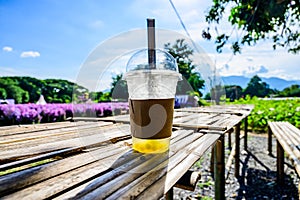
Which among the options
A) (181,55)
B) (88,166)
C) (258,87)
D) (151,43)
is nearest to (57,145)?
(88,166)

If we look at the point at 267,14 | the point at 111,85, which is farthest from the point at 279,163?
the point at 111,85

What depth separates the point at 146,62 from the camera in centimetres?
73

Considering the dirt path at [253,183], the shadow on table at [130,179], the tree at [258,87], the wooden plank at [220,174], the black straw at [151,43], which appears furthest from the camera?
the tree at [258,87]

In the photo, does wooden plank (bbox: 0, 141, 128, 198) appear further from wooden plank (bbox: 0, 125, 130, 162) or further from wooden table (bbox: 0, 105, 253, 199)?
wooden plank (bbox: 0, 125, 130, 162)

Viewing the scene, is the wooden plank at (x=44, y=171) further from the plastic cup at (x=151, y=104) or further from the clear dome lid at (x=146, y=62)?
the clear dome lid at (x=146, y=62)

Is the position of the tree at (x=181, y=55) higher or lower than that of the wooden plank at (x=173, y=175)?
higher

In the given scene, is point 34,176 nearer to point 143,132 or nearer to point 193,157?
point 143,132

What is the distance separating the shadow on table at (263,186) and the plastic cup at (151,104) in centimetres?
196

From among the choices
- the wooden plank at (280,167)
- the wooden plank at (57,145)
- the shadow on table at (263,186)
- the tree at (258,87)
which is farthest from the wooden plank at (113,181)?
the tree at (258,87)

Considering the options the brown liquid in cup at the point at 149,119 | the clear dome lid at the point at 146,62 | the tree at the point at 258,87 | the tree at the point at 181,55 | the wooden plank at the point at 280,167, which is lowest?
the wooden plank at the point at 280,167

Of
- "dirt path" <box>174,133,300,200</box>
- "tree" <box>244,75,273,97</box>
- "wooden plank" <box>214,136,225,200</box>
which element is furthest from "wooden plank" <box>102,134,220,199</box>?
"tree" <box>244,75,273,97</box>

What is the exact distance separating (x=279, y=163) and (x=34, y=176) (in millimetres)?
2806

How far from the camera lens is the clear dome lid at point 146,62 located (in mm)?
714

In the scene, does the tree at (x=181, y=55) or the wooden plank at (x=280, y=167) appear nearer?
the tree at (x=181, y=55)
